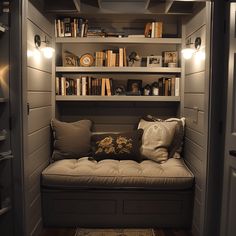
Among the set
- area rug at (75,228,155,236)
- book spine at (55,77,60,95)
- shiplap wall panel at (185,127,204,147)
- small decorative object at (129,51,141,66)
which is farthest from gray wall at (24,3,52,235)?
shiplap wall panel at (185,127,204,147)

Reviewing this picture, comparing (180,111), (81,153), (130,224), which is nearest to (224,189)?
(130,224)

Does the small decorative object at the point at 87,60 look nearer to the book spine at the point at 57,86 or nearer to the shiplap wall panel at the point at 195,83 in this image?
the book spine at the point at 57,86

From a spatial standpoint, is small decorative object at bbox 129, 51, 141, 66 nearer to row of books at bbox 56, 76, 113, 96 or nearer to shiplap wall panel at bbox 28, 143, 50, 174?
row of books at bbox 56, 76, 113, 96

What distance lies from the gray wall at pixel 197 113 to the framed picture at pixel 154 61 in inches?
13.8

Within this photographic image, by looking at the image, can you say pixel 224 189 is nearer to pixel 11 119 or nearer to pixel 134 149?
pixel 134 149

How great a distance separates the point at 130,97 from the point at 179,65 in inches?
27.5

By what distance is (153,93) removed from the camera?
366 cm

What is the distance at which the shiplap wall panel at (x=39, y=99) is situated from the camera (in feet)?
8.79

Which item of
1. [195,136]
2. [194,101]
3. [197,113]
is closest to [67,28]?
[194,101]

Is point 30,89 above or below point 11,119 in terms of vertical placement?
above

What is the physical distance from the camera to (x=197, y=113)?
2.87 meters

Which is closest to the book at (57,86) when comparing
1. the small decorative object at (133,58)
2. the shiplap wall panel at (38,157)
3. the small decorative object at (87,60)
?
the small decorative object at (87,60)

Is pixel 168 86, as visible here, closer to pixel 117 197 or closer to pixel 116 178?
pixel 116 178

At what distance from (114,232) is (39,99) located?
144cm
